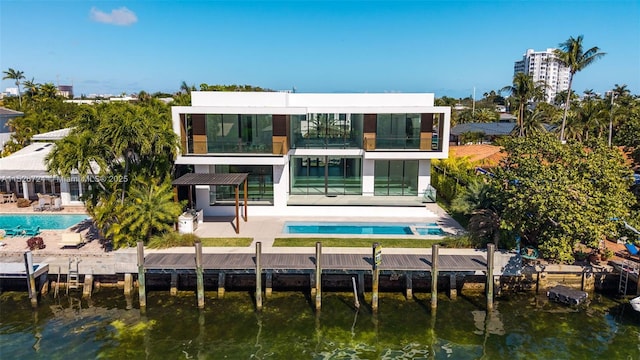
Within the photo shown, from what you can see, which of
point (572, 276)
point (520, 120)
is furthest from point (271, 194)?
→ point (520, 120)

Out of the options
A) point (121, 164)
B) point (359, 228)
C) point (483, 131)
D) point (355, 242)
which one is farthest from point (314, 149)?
point (483, 131)

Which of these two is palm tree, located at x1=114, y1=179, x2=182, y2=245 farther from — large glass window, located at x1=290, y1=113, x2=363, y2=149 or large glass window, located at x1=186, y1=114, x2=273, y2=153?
large glass window, located at x1=290, y1=113, x2=363, y2=149

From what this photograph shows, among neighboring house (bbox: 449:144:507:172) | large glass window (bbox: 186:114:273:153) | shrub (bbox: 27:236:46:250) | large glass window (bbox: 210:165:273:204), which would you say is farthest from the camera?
neighboring house (bbox: 449:144:507:172)

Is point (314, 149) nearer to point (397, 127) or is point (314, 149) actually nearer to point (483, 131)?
point (397, 127)

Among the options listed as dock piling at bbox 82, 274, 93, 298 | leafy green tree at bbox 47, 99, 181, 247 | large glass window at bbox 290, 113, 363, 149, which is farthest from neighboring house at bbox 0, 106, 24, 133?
large glass window at bbox 290, 113, 363, 149

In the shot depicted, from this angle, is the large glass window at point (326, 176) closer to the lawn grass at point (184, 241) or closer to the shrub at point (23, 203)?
the lawn grass at point (184, 241)

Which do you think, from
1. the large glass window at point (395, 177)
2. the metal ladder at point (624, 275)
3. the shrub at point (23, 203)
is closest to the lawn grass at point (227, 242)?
the large glass window at point (395, 177)
